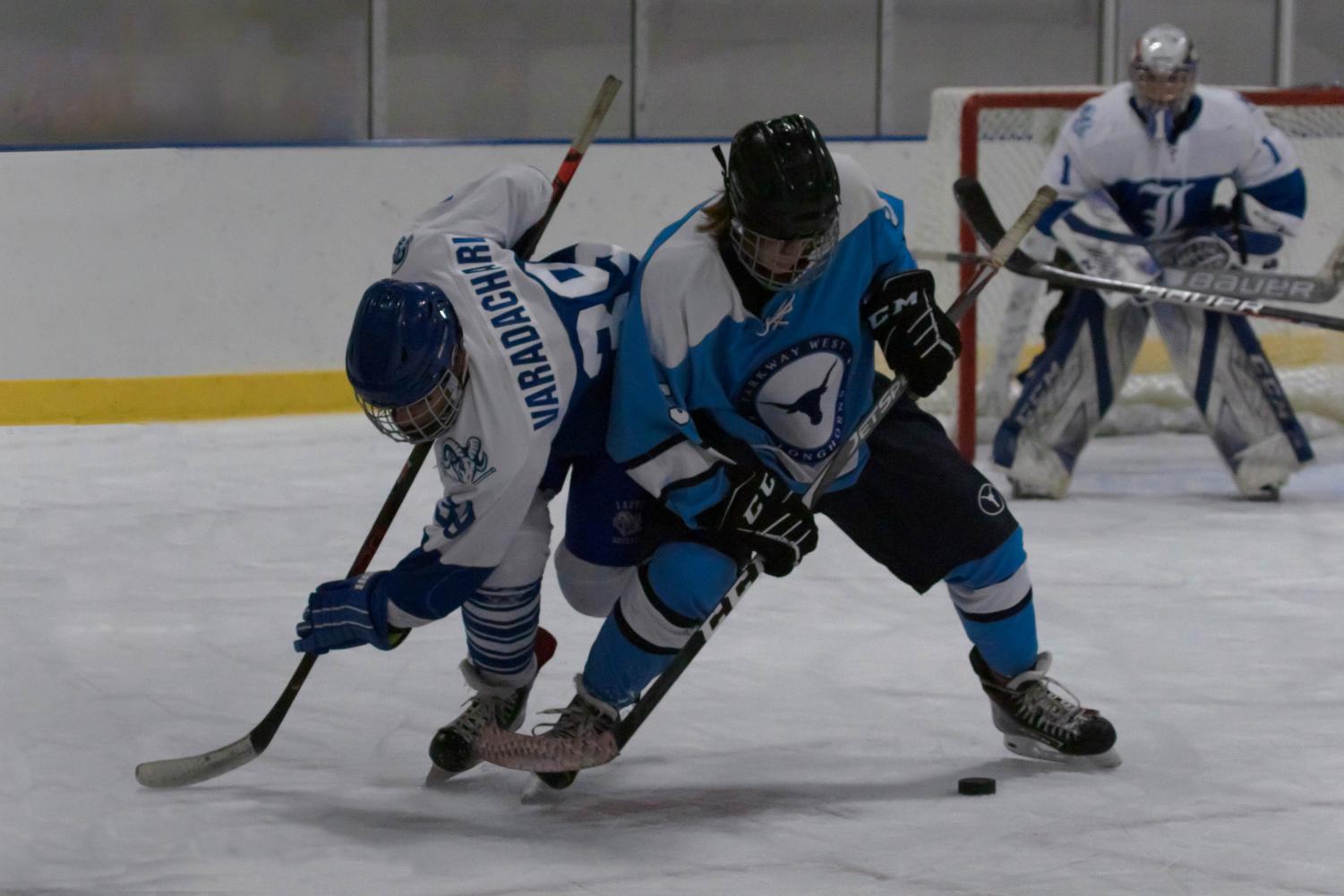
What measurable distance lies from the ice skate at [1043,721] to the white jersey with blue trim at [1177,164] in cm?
212

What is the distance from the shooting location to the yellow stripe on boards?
5273 millimetres

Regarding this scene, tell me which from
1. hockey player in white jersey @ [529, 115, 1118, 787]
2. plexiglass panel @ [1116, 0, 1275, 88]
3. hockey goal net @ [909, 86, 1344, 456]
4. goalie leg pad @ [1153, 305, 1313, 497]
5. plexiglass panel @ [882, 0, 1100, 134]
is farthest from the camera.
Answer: plexiglass panel @ [1116, 0, 1275, 88]

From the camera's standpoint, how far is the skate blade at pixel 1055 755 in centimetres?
249

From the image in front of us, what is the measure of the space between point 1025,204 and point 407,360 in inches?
129

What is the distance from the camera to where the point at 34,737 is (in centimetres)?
267

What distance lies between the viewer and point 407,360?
2.09 meters

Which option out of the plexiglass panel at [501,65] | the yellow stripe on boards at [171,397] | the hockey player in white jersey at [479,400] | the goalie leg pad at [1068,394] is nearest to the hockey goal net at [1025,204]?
the goalie leg pad at [1068,394]

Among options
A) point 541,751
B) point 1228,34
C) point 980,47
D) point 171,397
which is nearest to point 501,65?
point 171,397

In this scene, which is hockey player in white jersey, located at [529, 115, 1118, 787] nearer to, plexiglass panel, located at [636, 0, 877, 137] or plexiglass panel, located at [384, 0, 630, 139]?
plexiglass panel, located at [384, 0, 630, 139]

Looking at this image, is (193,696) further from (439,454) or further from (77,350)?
(77,350)

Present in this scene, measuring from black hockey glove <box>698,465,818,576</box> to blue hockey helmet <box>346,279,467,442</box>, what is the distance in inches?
12.6

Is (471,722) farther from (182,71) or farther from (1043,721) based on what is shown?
(182,71)

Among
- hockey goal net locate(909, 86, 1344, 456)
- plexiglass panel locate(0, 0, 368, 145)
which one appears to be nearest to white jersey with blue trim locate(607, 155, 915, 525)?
hockey goal net locate(909, 86, 1344, 456)

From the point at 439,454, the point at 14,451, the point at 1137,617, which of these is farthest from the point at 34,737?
the point at 14,451
